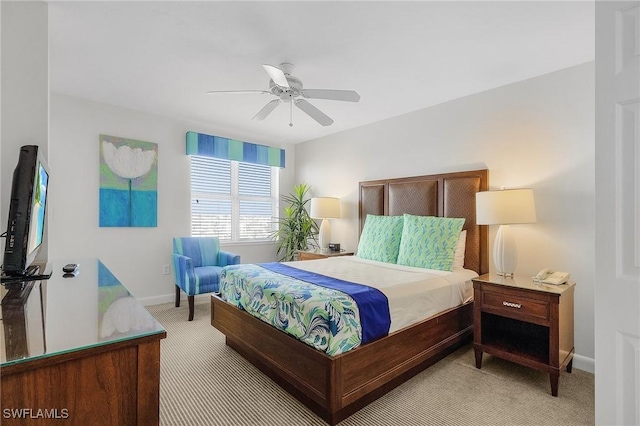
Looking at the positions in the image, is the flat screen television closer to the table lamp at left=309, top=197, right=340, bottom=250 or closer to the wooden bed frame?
the wooden bed frame

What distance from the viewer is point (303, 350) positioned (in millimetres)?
1924

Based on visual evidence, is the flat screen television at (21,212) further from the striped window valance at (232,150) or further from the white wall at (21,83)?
the striped window valance at (232,150)

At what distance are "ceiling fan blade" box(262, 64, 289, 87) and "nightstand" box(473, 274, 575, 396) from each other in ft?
7.28

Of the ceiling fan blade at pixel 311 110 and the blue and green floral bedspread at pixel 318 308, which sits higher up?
the ceiling fan blade at pixel 311 110

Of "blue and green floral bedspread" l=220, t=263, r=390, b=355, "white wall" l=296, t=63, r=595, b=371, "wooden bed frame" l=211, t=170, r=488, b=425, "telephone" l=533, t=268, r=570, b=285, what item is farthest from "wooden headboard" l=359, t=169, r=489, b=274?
"blue and green floral bedspread" l=220, t=263, r=390, b=355

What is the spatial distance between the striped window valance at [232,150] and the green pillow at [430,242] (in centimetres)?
278

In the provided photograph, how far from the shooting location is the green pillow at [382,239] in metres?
3.40

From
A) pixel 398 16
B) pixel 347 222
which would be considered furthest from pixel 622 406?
pixel 347 222

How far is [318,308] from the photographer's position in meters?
1.86

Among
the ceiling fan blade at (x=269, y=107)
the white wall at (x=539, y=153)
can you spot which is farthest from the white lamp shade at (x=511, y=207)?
the ceiling fan blade at (x=269, y=107)

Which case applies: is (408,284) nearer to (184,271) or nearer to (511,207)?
(511,207)

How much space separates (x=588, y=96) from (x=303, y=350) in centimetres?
301

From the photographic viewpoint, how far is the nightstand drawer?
87.0 inches

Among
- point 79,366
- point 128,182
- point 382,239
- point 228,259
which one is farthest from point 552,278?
point 128,182
